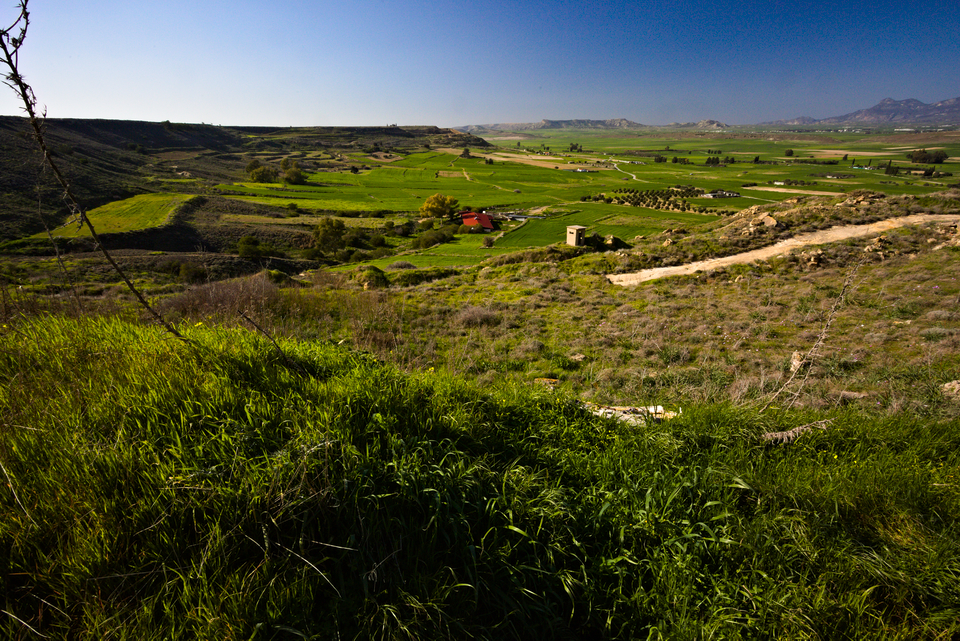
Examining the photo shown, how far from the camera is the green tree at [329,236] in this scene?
59369 mm

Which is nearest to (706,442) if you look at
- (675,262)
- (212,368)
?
(212,368)

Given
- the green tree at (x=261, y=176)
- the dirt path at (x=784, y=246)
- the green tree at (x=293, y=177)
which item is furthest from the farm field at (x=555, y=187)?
A: the dirt path at (x=784, y=246)

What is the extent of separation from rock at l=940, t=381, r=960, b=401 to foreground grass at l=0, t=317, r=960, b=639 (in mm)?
4688

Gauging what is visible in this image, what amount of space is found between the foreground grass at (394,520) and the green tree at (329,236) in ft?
196

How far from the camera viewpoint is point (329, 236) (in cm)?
6088

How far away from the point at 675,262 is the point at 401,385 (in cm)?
2638

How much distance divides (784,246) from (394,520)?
30.4m

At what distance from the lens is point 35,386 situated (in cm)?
303

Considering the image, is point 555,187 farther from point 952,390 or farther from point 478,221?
point 952,390

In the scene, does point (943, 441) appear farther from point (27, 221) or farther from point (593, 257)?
point (27, 221)

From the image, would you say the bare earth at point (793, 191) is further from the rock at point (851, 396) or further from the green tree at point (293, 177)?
the green tree at point (293, 177)

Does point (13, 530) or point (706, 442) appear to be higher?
point (13, 530)

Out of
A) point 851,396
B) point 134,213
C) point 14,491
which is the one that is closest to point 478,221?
point 134,213

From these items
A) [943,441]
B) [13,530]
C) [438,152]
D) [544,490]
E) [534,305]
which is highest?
[438,152]
